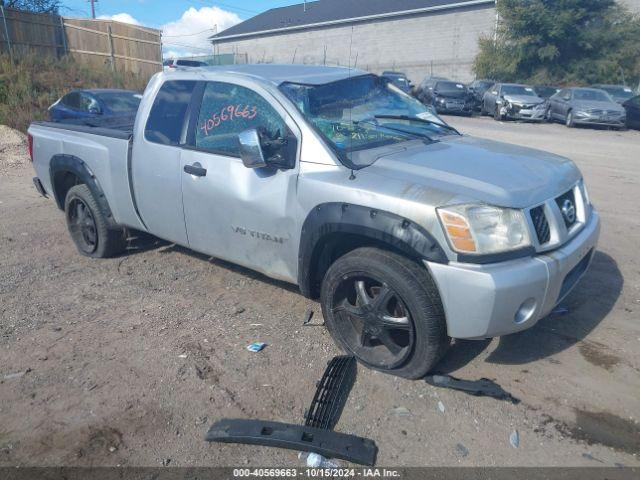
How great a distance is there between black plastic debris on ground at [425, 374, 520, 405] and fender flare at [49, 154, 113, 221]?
3507mm

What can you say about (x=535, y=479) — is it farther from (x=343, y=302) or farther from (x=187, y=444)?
(x=187, y=444)

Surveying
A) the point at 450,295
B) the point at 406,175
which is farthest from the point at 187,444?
the point at 406,175

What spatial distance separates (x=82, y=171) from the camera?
17.8 ft

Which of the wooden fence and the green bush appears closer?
the green bush

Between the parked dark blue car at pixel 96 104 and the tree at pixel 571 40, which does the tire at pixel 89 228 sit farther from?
the tree at pixel 571 40

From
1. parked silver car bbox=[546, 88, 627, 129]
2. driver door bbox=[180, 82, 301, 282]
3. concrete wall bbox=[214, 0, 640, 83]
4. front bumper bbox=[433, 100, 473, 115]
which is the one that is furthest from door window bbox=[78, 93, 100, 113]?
concrete wall bbox=[214, 0, 640, 83]

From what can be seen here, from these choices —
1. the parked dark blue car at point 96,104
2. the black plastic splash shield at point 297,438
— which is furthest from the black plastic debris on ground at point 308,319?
the parked dark blue car at point 96,104

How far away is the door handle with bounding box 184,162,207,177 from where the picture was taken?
4.27m

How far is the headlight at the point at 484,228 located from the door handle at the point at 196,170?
1960mm

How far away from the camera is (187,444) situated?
9.90 ft

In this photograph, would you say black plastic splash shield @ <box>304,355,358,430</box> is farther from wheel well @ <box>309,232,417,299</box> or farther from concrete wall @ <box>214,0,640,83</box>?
concrete wall @ <box>214,0,640,83</box>

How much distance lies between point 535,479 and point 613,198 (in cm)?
640

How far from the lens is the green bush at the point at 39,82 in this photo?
16.0 metres

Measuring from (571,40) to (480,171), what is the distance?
1289 inches
